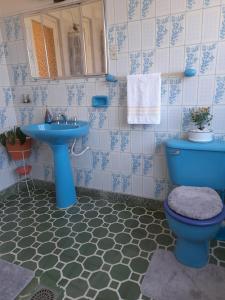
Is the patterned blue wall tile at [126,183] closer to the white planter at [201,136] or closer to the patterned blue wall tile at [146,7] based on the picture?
the white planter at [201,136]

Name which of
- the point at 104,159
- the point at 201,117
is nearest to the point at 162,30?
the point at 201,117

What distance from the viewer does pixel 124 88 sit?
1844 mm

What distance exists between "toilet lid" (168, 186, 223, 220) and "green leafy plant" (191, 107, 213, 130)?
47cm

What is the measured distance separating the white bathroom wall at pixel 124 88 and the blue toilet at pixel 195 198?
0.76 ft

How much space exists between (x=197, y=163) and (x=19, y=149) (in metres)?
1.67

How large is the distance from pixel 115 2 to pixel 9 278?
2.03 metres

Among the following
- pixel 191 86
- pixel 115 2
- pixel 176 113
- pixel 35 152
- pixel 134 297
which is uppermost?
pixel 115 2

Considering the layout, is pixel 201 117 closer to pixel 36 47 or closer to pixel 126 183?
pixel 126 183

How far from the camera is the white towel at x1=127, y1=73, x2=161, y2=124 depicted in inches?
66.3

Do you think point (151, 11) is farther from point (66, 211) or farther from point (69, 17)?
point (66, 211)

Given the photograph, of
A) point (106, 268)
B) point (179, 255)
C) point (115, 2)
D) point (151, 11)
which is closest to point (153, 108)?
point (151, 11)

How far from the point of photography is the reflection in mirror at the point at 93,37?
178cm

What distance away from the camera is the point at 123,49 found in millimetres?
1757

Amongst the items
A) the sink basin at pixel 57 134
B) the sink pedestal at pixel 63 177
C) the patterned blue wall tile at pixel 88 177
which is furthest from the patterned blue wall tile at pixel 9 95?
the patterned blue wall tile at pixel 88 177
